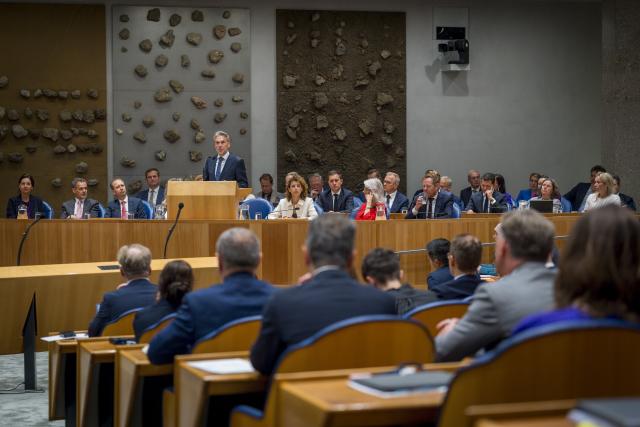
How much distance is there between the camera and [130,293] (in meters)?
4.66

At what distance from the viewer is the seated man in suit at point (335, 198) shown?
433 inches

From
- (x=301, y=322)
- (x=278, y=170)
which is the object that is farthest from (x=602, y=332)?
(x=278, y=170)

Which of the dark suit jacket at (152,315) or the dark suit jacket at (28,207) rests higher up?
the dark suit jacket at (28,207)

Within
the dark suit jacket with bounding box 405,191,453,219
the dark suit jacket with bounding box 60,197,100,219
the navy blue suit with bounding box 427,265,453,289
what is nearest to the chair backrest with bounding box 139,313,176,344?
the navy blue suit with bounding box 427,265,453,289

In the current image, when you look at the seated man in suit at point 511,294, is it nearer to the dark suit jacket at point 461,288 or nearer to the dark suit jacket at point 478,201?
the dark suit jacket at point 461,288

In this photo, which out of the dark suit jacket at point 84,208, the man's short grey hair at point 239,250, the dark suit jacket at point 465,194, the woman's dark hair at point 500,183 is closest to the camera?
the man's short grey hair at point 239,250

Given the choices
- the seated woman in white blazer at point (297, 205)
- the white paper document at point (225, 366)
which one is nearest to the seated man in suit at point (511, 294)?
the white paper document at point (225, 366)

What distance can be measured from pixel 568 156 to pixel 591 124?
59cm

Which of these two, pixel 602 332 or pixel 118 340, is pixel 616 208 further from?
pixel 118 340

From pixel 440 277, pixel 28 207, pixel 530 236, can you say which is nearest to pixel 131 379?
pixel 530 236

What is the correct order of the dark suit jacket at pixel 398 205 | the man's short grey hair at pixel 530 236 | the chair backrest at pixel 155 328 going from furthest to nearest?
the dark suit jacket at pixel 398 205 → the chair backrest at pixel 155 328 → the man's short grey hair at pixel 530 236

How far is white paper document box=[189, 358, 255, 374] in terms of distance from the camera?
8.95 feet

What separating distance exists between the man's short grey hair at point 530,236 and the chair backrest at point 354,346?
422 millimetres

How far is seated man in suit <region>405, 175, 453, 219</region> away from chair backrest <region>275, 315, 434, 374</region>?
22.0 feet
